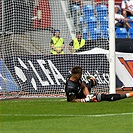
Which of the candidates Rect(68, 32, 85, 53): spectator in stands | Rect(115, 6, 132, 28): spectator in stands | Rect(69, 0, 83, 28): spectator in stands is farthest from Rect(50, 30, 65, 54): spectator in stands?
Rect(115, 6, 132, 28): spectator in stands

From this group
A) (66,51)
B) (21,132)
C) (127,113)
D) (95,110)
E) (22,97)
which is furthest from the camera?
(66,51)

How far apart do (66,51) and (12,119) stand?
27.7 feet

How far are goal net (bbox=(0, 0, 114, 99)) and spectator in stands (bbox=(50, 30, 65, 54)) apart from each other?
0.13m

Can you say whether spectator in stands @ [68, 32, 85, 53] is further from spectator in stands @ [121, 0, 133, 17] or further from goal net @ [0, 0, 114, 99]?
spectator in stands @ [121, 0, 133, 17]

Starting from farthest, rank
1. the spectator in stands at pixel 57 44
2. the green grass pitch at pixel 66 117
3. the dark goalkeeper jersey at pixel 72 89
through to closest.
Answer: the spectator in stands at pixel 57 44 < the dark goalkeeper jersey at pixel 72 89 < the green grass pitch at pixel 66 117

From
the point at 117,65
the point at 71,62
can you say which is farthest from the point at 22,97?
the point at 117,65

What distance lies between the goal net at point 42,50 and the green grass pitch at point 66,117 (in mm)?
3204

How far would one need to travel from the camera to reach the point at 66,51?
19594mm

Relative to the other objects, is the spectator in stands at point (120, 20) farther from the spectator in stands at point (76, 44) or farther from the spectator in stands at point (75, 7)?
the spectator in stands at point (76, 44)

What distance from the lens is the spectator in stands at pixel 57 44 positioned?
64.1 feet

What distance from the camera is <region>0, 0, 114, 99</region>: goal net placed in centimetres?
1878

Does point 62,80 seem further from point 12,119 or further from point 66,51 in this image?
point 12,119

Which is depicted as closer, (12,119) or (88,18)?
(12,119)

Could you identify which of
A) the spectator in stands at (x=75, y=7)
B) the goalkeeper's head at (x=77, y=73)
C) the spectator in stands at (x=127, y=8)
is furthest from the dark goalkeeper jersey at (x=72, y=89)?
the spectator in stands at (x=127, y=8)
